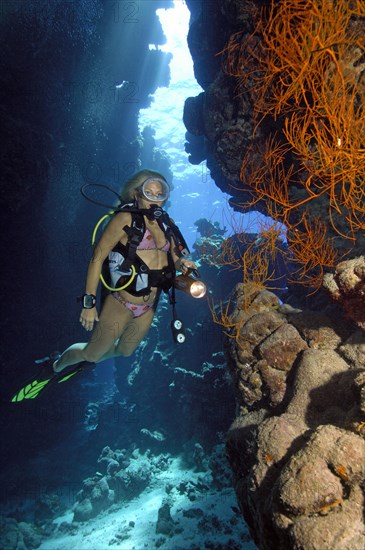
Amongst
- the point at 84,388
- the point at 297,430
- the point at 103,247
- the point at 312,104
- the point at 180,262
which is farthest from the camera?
the point at 84,388

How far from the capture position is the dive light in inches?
130

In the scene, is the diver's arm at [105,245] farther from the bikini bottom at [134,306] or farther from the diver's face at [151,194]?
the bikini bottom at [134,306]

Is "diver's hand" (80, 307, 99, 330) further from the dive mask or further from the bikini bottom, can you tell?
the dive mask

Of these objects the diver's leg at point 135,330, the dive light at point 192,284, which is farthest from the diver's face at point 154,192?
the diver's leg at point 135,330

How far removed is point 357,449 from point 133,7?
2226 cm

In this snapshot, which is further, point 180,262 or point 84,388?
point 84,388

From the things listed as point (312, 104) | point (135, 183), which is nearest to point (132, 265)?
point (135, 183)

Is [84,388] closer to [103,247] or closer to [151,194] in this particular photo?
[103,247]

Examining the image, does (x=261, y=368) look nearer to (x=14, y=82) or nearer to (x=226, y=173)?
(x=226, y=173)

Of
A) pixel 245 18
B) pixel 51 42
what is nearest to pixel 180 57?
pixel 51 42

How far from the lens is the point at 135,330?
4668 mm

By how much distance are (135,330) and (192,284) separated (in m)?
1.75

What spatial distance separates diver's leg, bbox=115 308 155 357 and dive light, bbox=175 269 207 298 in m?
1.19

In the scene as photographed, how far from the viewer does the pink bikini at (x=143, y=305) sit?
4070mm
